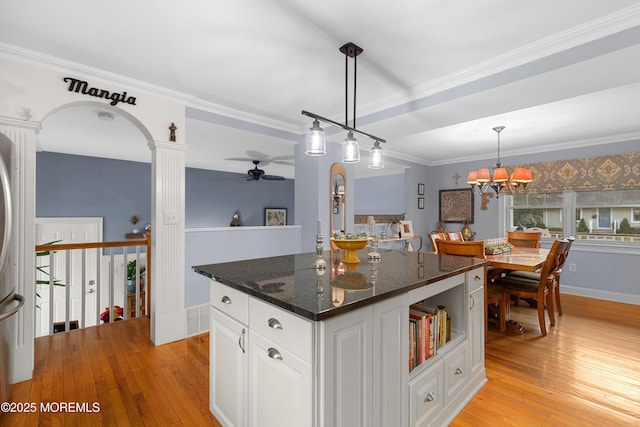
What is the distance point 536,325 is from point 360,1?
11.8 feet

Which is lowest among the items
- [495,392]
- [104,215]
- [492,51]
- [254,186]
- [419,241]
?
[495,392]

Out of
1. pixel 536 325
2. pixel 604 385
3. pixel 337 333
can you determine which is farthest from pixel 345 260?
pixel 536 325

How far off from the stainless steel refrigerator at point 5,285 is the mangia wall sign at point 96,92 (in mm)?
667

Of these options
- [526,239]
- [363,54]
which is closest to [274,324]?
[363,54]

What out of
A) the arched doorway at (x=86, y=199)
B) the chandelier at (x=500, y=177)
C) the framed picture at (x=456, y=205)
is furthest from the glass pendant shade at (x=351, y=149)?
the framed picture at (x=456, y=205)

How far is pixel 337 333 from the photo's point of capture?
44.2 inches

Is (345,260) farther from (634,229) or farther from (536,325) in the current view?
(634,229)

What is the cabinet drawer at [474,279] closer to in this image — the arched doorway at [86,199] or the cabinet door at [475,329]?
the cabinet door at [475,329]

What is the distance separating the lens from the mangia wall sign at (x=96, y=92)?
7.72 ft

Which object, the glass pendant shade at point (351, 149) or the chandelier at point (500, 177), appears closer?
the glass pendant shade at point (351, 149)

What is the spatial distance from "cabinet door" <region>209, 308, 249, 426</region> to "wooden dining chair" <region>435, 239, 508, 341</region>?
2164 millimetres

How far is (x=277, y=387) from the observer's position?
124cm

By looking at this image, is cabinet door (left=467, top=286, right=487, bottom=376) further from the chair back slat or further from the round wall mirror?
the round wall mirror

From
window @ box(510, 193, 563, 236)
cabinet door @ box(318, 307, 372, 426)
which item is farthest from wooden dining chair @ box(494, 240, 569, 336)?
cabinet door @ box(318, 307, 372, 426)
